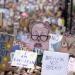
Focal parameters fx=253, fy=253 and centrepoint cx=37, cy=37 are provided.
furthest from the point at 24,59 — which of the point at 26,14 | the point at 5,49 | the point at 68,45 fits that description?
the point at 26,14

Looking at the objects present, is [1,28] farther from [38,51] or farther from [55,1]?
[38,51]

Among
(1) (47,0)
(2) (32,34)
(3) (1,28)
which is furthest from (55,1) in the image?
(2) (32,34)

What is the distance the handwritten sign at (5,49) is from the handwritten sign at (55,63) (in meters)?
0.35

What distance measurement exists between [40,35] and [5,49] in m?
0.40

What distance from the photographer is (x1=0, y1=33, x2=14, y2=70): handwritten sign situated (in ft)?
7.94

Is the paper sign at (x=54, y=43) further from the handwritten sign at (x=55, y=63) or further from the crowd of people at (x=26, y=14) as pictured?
the crowd of people at (x=26, y=14)

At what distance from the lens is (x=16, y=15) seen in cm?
562

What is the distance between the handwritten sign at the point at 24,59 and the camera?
2434mm

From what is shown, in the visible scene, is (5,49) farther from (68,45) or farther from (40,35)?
(68,45)

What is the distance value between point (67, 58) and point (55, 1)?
3.78 m

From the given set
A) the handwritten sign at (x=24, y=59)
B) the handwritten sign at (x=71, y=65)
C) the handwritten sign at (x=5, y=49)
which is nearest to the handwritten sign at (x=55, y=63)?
the handwritten sign at (x=71, y=65)

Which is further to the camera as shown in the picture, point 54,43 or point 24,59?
point 54,43

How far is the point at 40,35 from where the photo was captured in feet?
8.54

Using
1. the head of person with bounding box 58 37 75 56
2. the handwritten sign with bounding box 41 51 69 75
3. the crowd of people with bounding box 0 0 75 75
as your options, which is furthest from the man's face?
the crowd of people with bounding box 0 0 75 75
